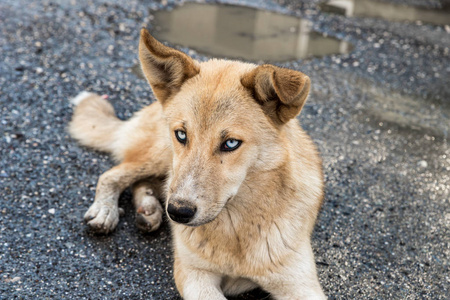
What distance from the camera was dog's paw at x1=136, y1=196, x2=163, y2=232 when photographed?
11.7 ft

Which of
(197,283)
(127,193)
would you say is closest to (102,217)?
(127,193)

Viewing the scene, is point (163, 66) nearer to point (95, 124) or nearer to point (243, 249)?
point (243, 249)

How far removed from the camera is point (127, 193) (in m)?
4.08

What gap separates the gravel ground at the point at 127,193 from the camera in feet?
10.8

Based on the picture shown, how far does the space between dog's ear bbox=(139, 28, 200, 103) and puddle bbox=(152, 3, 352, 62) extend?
12.1 feet

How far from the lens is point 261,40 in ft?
23.8

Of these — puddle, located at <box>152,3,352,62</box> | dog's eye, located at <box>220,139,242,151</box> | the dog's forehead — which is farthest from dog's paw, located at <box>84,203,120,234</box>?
puddle, located at <box>152,3,352,62</box>

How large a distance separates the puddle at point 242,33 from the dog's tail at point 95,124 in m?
2.37

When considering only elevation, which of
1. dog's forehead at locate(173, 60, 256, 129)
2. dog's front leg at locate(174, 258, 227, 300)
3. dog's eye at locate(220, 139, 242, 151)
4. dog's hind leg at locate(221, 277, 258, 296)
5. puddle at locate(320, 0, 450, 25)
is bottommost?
puddle at locate(320, 0, 450, 25)

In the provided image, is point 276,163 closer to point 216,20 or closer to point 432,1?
point 216,20

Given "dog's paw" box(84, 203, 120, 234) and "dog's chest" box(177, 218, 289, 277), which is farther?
"dog's paw" box(84, 203, 120, 234)

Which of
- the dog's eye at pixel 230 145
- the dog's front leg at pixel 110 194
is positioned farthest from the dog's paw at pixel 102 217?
the dog's eye at pixel 230 145

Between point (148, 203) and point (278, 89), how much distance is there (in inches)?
68.2

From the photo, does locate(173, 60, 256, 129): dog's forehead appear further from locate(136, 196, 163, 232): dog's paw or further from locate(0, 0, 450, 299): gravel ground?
locate(0, 0, 450, 299): gravel ground
